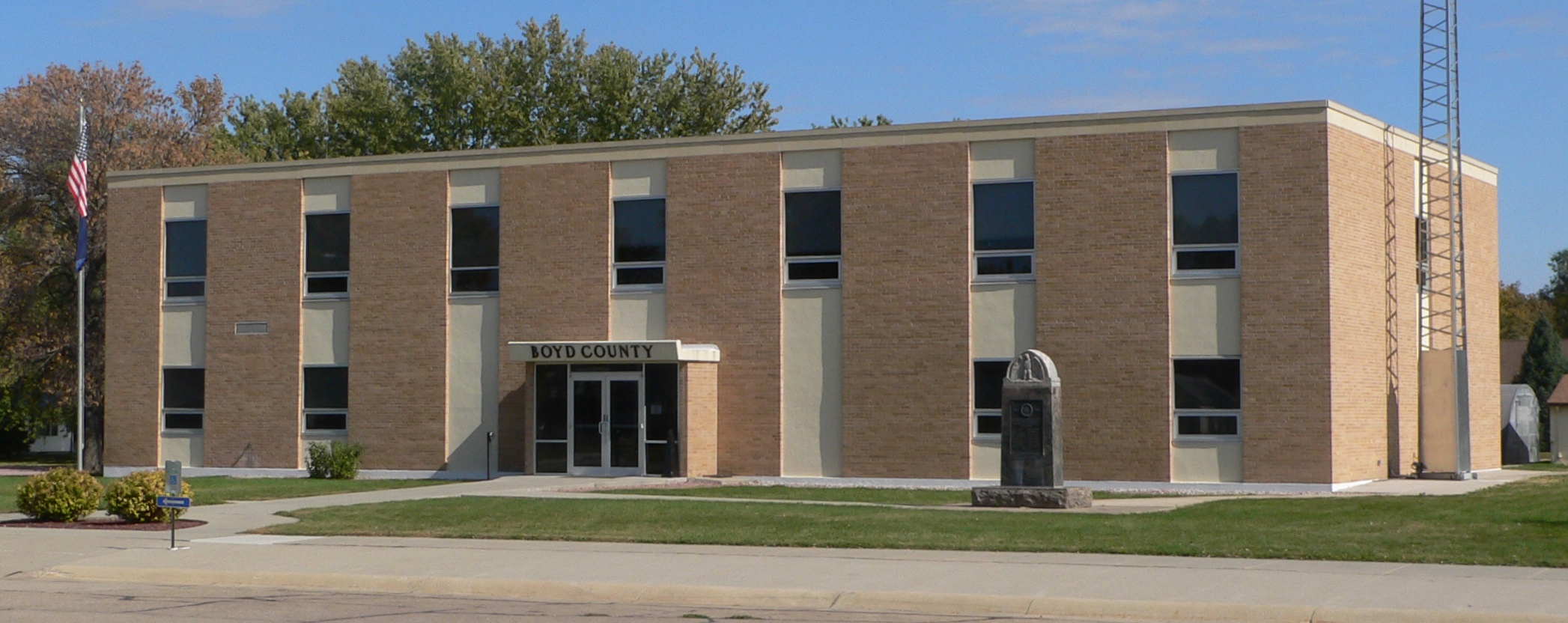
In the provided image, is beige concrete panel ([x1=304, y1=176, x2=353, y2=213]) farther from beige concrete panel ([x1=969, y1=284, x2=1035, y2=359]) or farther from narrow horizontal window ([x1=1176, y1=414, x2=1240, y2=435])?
narrow horizontal window ([x1=1176, y1=414, x2=1240, y2=435])

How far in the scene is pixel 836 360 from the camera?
30344mm

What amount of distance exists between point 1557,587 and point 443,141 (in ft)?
163

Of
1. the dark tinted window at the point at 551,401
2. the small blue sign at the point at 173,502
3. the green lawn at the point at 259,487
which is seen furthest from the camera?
the dark tinted window at the point at 551,401

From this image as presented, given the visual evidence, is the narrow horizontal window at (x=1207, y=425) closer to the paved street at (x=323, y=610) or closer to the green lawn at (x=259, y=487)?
the green lawn at (x=259, y=487)

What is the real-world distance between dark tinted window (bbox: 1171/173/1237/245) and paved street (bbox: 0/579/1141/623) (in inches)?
671

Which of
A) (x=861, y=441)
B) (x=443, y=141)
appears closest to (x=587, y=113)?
(x=443, y=141)

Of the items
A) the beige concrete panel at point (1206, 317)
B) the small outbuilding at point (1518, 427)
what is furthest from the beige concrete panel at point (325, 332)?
the small outbuilding at point (1518, 427)

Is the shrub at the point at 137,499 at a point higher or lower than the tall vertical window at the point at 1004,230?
lower

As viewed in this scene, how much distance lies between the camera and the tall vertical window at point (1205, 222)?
28.0 metres

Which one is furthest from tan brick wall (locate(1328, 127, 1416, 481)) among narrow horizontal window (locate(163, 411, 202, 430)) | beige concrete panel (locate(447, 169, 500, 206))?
narrow horizontal window (locate(163, 411, 202, 430))

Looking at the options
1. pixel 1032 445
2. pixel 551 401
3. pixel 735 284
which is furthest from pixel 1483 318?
pixel 551 401

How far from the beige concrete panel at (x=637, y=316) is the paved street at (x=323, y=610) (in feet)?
55.9

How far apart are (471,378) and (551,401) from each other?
222 centimetres

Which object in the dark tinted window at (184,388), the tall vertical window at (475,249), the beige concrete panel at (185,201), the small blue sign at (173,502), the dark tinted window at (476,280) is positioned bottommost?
the small blue sign at (173,502)
